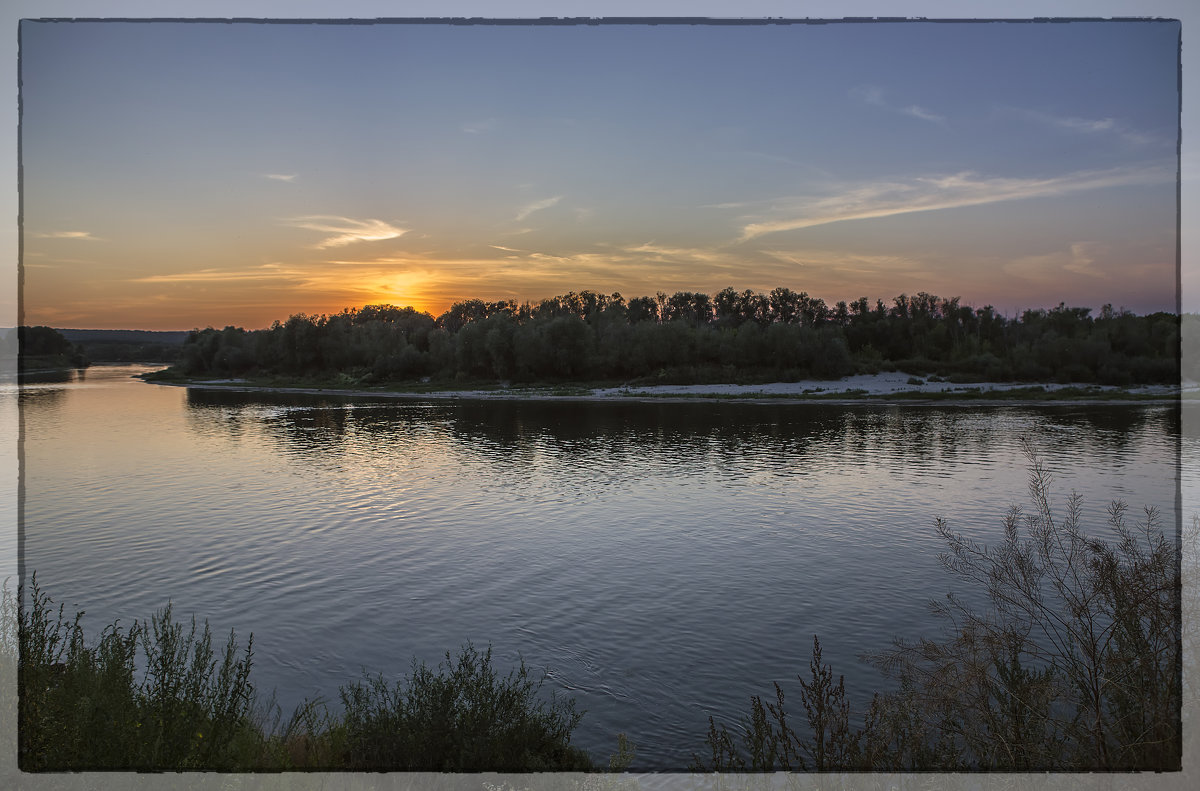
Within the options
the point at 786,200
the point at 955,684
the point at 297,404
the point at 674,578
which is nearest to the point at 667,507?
the point at 674,578

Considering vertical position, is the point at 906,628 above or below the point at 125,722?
below

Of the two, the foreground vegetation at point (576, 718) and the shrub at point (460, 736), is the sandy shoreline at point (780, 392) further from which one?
the shrub at point (460, 736)

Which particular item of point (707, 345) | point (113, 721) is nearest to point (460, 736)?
point (113, 721)

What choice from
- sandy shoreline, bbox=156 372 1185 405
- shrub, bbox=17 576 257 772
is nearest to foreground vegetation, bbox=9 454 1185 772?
shrub, bbox=17 576 257 772

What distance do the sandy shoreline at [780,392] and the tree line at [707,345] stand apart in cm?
115

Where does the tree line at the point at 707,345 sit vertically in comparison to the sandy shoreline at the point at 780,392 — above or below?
above

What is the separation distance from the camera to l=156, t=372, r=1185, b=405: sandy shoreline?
45094 mm

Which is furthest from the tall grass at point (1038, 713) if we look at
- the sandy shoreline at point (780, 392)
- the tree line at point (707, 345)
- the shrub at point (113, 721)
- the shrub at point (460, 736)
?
the sandy shoreline at point (780, 392)

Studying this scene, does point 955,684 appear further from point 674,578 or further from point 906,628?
point 674,578

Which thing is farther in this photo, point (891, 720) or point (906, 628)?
point (906, 628)

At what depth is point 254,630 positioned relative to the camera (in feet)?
27.5

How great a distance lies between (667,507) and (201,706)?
10599mm

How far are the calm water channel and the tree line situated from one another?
59.2ft

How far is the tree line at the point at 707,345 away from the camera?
44750 millimetres
